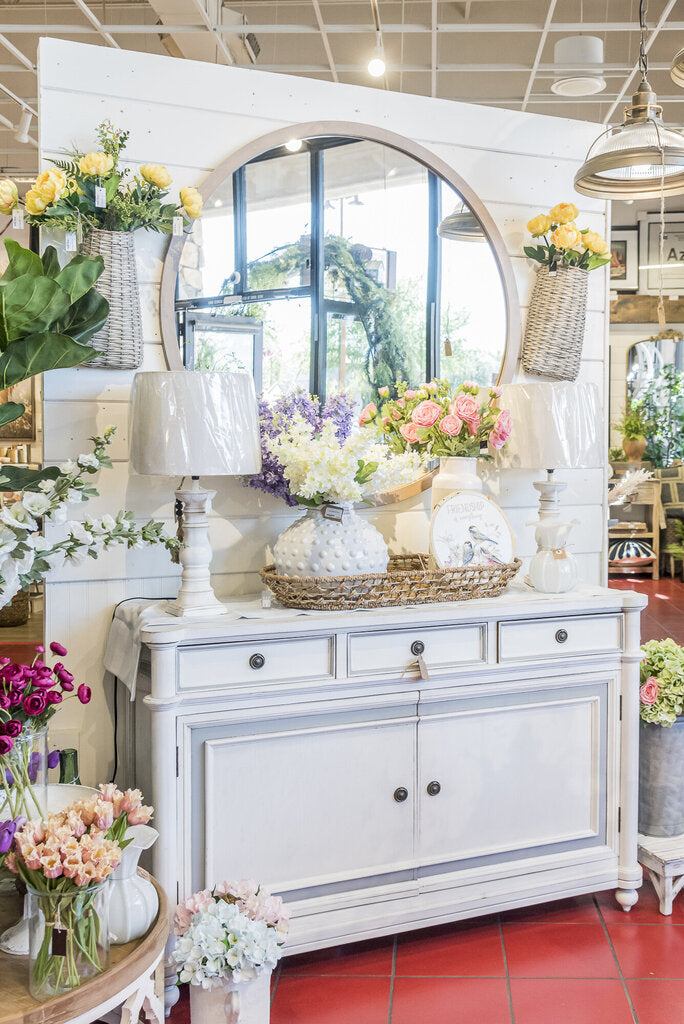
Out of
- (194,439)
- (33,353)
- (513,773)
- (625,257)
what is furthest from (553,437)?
(625,257)

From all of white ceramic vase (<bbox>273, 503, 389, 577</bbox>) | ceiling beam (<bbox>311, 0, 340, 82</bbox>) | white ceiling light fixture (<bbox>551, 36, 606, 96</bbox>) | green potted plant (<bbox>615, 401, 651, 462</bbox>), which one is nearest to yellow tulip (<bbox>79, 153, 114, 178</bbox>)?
white ceramic vase (<bbox>273, 503, 389, 577</bbox>)

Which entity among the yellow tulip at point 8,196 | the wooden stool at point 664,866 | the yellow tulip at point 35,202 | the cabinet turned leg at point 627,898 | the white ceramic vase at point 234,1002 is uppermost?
the yellow tulip at point 8,196

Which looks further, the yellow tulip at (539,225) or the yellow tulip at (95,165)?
the yellow tulip at (539,225)

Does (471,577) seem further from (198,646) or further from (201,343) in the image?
(201,343)

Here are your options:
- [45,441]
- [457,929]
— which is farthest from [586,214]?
[457,929]

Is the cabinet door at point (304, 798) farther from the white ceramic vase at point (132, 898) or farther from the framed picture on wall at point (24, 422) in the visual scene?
the framed picture on wall at point (24, 422)

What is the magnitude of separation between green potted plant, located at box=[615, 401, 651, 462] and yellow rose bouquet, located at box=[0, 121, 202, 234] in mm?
7040

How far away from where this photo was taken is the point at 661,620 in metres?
6.20

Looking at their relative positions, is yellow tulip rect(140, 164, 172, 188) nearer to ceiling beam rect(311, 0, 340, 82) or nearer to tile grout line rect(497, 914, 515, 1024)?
tile grout line rect(497, 914, 515, 1024)

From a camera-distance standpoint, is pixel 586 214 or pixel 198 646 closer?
pixel 198 646

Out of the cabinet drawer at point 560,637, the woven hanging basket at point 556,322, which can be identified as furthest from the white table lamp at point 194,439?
the woven hanging basket at point 556,322

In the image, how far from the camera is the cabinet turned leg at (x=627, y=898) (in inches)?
99.8

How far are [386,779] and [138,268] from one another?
156 cm

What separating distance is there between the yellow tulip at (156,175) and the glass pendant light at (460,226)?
93 centimetres
